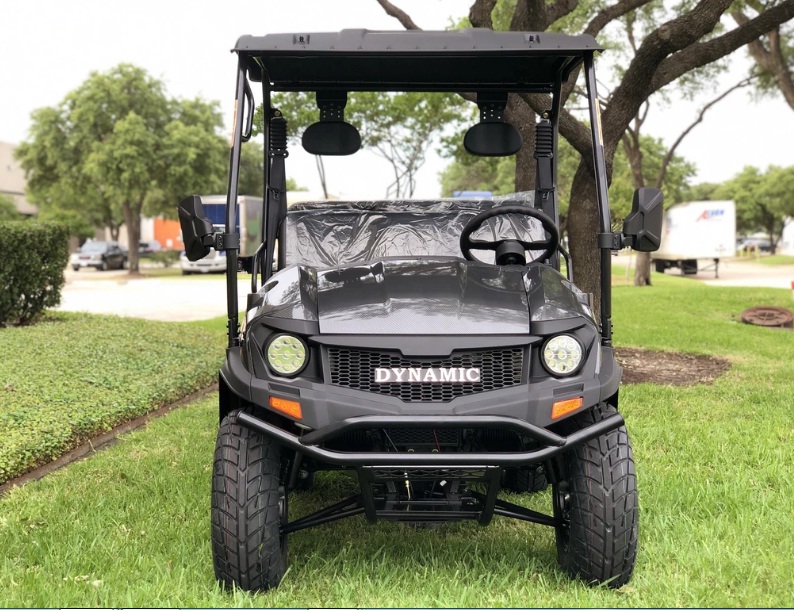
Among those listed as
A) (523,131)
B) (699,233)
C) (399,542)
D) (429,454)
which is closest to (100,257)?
(699,233)

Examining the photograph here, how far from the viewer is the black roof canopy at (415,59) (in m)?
3.61

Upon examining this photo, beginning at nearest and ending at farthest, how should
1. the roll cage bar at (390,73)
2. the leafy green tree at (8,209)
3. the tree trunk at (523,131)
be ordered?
the roll cage bar at (390,73) < the tree trunk at (523,131) < the leafy green tree at (8,209)

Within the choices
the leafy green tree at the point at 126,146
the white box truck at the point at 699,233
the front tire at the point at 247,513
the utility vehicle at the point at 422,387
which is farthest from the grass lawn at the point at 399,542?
the white box truck at the point at 699,233

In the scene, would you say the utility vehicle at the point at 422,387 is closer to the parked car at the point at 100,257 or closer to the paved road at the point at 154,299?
the paved road at the point at 154,299

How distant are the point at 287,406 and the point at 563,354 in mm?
1034

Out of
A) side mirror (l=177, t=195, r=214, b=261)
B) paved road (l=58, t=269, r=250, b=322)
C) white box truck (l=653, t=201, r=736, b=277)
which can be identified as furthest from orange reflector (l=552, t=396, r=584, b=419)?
white box truck (l=653, t=201, r=736, b=277)

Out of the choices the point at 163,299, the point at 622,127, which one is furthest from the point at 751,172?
the point at 622,127

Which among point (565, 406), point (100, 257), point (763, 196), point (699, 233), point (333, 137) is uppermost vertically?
point (763, 196)

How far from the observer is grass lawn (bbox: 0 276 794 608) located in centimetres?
309

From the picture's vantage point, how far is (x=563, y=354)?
9.96 feet

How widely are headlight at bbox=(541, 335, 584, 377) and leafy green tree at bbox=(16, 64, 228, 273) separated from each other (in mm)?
29832

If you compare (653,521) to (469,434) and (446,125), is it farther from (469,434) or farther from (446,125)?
(446,125)

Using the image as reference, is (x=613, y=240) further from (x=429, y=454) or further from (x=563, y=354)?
(x=429, y=454)

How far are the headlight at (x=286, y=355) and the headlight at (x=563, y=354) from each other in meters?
0.89
